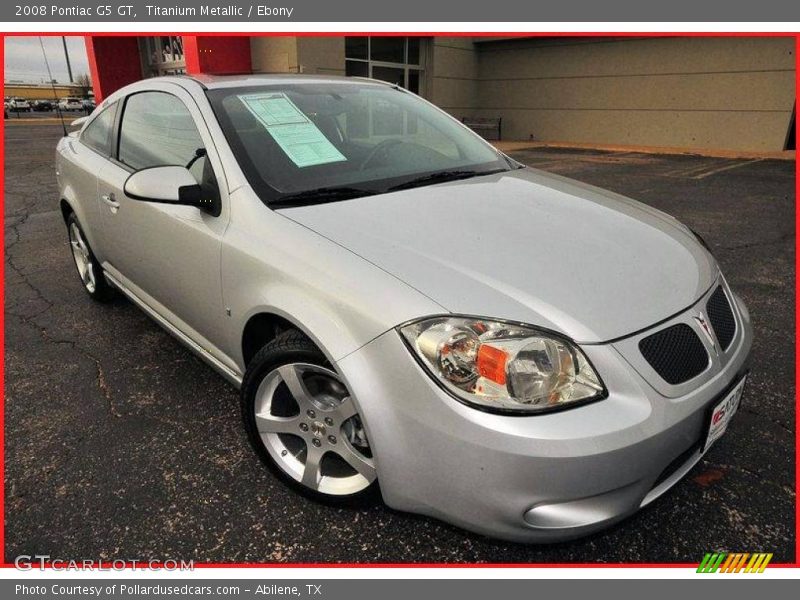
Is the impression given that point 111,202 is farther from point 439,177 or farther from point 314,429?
point 314,429

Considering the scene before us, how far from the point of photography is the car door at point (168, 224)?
224cm

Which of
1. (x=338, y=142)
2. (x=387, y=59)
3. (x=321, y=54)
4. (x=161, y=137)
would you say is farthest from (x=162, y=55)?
(x=338, y=142)

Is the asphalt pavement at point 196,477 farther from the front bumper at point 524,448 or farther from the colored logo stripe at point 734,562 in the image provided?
the front bumper at point 524,448

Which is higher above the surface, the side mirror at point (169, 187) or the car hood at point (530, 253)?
the side mirror at point (169, 187)

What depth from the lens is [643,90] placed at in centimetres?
1559

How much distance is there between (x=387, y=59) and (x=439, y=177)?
49.1 ft

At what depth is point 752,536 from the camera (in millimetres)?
1850

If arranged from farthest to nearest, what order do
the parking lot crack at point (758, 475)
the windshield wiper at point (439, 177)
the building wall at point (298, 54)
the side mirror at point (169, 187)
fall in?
the building wall at point (298, 54), the windshield wiper at point (439, 177), the side mirror at point (169, 187), the parking lot crack at point (758, 475)

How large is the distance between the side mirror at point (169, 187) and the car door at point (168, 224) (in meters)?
0.08

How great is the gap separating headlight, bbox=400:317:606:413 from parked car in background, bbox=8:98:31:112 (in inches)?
2193

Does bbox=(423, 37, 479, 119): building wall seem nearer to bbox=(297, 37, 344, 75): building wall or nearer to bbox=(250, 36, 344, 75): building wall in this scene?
bbox=(297, 37, 344, 75): building wall

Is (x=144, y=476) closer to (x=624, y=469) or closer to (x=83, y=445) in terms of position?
(x=83, y=445)

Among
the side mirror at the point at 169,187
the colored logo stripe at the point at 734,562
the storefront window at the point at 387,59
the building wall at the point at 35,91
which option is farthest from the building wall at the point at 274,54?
the building wall at the point at 35,91

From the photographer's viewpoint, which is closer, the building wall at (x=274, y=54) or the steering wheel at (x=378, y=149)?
the steering wheel at (x=378, y=149)
